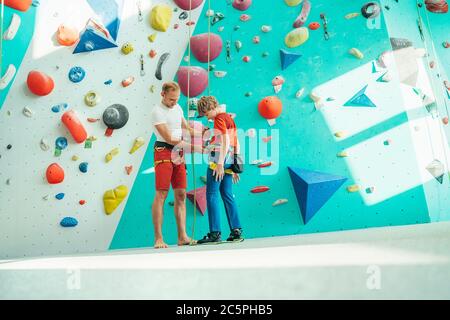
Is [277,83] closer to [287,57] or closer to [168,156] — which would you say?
[287,57]

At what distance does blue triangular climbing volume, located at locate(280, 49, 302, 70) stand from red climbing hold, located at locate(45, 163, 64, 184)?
5.58 ft

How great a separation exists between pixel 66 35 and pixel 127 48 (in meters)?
0.41

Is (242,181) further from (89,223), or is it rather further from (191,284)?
(191,284)

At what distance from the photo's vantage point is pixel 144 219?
3338mm

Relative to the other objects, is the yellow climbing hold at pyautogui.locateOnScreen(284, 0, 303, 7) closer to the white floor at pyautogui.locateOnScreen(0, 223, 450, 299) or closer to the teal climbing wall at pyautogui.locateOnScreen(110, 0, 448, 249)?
the teal climbing wall at pyautogui.locateOnScreen(110, 0, 448, 249)

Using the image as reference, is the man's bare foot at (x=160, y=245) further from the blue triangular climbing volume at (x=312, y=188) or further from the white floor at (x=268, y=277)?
the white floor at (x=268, y=277)

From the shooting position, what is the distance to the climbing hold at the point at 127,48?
3.41 meters

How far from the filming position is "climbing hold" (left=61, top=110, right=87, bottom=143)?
3.25 meters

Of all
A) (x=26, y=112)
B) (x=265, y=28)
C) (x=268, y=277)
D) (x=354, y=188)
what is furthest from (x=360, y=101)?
(x=268, y=277)

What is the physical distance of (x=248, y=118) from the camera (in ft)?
11.5

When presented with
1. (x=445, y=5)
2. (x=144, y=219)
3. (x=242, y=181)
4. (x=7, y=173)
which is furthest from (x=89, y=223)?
(x=445, y=5)

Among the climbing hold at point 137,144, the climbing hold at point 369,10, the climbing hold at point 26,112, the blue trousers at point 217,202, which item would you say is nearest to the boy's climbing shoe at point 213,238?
the blue trousers at point 217,202

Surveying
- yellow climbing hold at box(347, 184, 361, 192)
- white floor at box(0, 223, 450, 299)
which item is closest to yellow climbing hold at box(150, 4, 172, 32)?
yellow climbing hold at box(347, 184, 361, 192)

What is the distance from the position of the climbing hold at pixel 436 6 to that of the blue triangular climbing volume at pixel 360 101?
0.89 meters
